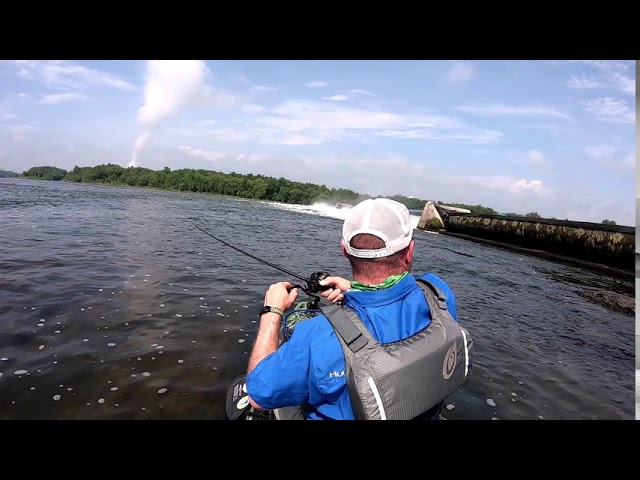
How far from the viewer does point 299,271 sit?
12266 millimetres

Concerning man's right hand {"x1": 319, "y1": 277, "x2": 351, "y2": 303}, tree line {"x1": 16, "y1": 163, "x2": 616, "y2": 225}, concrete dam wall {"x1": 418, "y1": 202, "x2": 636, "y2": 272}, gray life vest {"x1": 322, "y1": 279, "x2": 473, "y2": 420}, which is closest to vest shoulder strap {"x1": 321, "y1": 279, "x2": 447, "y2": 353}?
gray life vest {"x1": 322, "y1": 279, "x2": 473, "y2": 420}

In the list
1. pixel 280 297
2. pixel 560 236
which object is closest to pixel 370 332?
pixel 280 297

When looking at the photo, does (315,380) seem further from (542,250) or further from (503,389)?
(542,250)

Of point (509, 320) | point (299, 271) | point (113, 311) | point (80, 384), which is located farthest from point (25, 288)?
point (509, 320)

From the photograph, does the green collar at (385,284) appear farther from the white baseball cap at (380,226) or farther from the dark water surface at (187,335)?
the dark water surface at (187,335)

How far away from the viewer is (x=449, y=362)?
252cm

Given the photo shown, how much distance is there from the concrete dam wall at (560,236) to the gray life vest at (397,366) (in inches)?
787

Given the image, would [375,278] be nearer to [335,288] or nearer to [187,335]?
[335,288]

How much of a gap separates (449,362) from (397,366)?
0.55 m

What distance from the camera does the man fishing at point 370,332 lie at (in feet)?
7.33

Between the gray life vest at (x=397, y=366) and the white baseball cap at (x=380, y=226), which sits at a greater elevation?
the white baseball cap at (x=380, y=226)

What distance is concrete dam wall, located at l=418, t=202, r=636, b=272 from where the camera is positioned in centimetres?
1775

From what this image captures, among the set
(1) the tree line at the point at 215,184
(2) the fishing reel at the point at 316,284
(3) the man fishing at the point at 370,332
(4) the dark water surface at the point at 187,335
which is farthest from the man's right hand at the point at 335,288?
(1) the tree line at the point at 215,184
